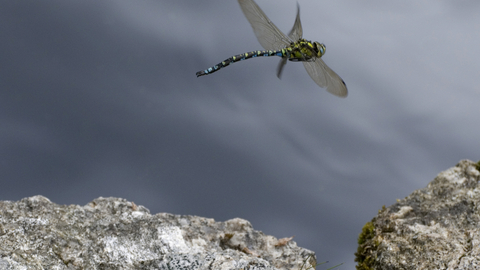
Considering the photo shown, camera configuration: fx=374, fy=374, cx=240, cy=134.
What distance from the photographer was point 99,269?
184 inches

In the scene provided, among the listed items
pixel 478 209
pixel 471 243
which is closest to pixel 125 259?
pixel 471 243

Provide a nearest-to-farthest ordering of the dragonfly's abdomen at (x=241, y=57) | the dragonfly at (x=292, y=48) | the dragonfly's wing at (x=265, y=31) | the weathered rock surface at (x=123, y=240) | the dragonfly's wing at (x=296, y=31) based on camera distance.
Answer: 1. the weathered rock surface at (x=123, y=240)
2. the dragonfly's abdomen at (x=241, y=57)
3. the dragonfly at (x=292, y=48)
4. the dragonfly's wing at (x=265, y=31)
5. the dragonfly's wing at (x=296, y=31)

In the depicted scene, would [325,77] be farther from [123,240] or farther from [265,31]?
[123,240]

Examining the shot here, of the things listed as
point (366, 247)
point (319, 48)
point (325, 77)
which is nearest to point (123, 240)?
point (325, 77)

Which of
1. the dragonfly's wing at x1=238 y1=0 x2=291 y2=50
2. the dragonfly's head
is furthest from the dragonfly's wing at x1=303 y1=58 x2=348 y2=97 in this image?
the dragonfly's wing at x1=238 y1=0 x2=291 y2=50

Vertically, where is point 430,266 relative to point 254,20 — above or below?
below

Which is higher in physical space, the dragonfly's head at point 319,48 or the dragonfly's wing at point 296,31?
the dragonfly's wing at point 296,31

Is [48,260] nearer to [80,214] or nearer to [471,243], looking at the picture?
[80,214]

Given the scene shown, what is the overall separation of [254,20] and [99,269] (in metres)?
4.02

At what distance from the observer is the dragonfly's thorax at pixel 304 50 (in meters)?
5.34

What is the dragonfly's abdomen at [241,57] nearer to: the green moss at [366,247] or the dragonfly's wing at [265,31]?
the dragonfly's wing at [265,31]

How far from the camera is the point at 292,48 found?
543cm

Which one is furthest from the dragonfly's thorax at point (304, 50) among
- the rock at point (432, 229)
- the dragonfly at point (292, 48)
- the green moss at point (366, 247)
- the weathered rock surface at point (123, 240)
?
the green moss at point (366, 247)

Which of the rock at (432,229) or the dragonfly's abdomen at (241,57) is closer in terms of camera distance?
the dragonfly's abdomen at (241,57)
